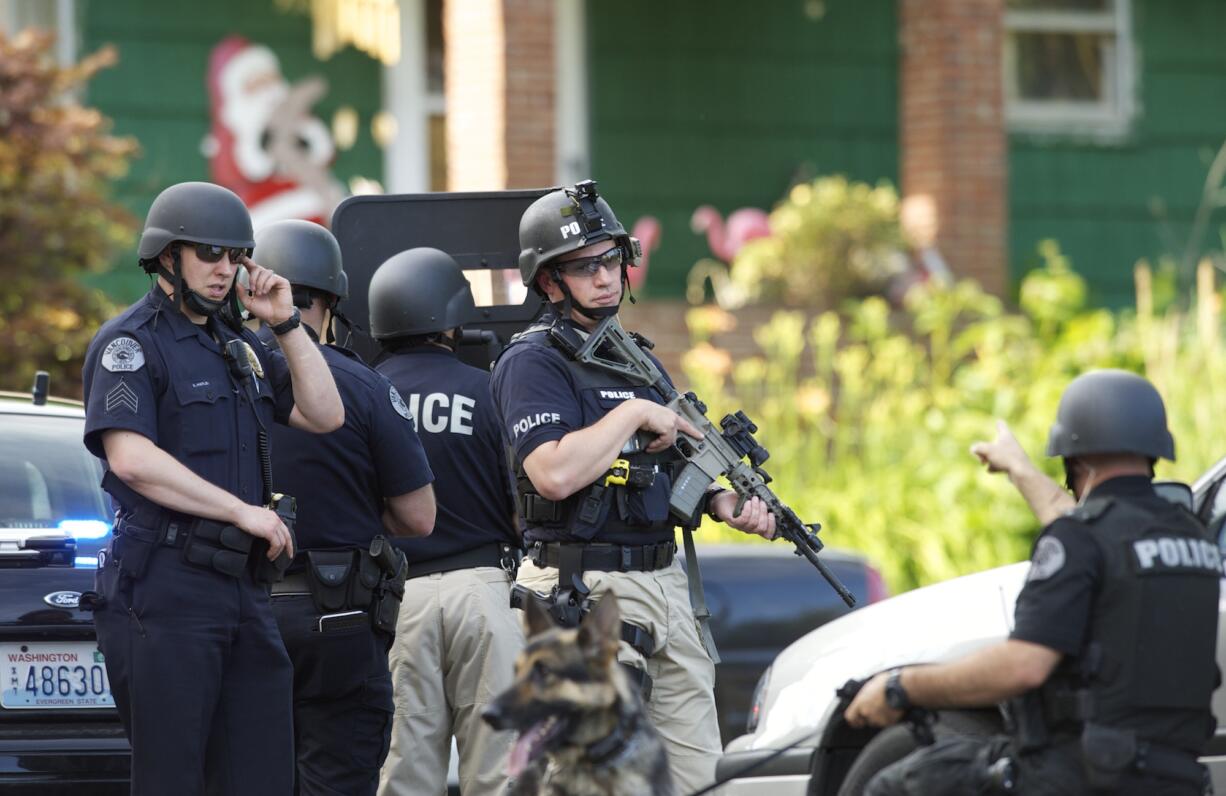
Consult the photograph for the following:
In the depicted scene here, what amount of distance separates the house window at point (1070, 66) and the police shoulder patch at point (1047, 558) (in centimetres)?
1193

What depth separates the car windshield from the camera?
5.72 meters

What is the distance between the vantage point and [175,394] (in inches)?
179

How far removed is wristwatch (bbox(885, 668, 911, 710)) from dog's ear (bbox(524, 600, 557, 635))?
84cm

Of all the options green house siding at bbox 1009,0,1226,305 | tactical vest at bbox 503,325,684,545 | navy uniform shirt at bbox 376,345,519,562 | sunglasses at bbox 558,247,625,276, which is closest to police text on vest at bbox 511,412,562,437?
tactical vest at bbox 503,325,684,545

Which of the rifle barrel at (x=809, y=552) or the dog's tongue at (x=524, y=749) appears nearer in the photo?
the dog's tongue at (x=524, y=749)

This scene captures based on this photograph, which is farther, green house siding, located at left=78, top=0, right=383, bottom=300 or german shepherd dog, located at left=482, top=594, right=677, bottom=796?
green house siding, located at left=78, top=0, right=383, bottom=300

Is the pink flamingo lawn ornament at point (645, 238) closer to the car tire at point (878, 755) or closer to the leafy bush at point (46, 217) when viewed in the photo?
the leafy bush at point (46, 217)

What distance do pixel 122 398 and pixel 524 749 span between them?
1.42 meters

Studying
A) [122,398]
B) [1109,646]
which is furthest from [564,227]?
[1109,646]

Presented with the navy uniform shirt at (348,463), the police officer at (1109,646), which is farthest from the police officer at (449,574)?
the police officer at (1109,646)

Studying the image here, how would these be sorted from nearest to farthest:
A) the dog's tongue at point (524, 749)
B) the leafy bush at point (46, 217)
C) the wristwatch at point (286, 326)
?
the dog's tongue at point (524, 749) < the wristwatch at point (286, 326) < the leafy bush at point (46, 217)

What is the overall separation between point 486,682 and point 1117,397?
234cm

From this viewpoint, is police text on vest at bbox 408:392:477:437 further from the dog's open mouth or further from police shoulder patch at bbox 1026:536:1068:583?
police shoulder patch at bbox 1026:536:1068:583

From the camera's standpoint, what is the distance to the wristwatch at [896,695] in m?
4.20
